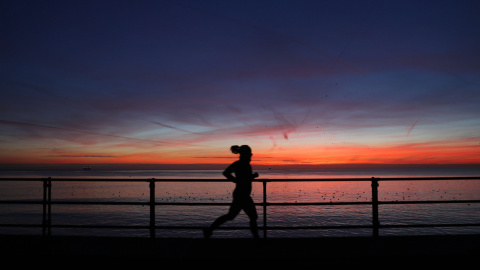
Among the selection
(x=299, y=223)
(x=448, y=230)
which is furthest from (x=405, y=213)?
(x=299, y=223)

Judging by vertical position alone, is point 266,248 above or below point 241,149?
below

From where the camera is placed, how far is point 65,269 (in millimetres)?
4098

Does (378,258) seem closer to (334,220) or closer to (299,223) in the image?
(299,223)

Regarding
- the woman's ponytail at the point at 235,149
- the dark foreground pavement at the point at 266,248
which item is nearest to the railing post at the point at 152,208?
the dark foreground pavement at the point at 266,248

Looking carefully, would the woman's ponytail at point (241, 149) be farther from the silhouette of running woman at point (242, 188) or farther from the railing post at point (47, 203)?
the railing post at point (47, 203)

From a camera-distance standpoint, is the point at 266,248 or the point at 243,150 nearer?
the point at 266,248

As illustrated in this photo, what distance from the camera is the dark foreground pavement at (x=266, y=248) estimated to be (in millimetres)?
4434

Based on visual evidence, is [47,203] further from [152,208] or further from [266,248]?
[266,248]

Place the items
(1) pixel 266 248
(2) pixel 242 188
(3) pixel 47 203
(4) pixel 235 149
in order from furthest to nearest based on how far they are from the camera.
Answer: (3) pixel 47 203 → (4) pixel 235 149 → (2) pixel 242 188 → (1) pixel 266 248

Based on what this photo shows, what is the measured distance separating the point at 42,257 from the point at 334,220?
21292mm

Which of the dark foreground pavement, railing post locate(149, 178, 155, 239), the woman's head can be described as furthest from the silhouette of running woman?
railing post locate(149, 178, 155, 239)

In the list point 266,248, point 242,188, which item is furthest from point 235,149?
point 266,248

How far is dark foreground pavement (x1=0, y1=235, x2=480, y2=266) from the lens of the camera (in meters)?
4.43

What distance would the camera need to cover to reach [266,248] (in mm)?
4930
